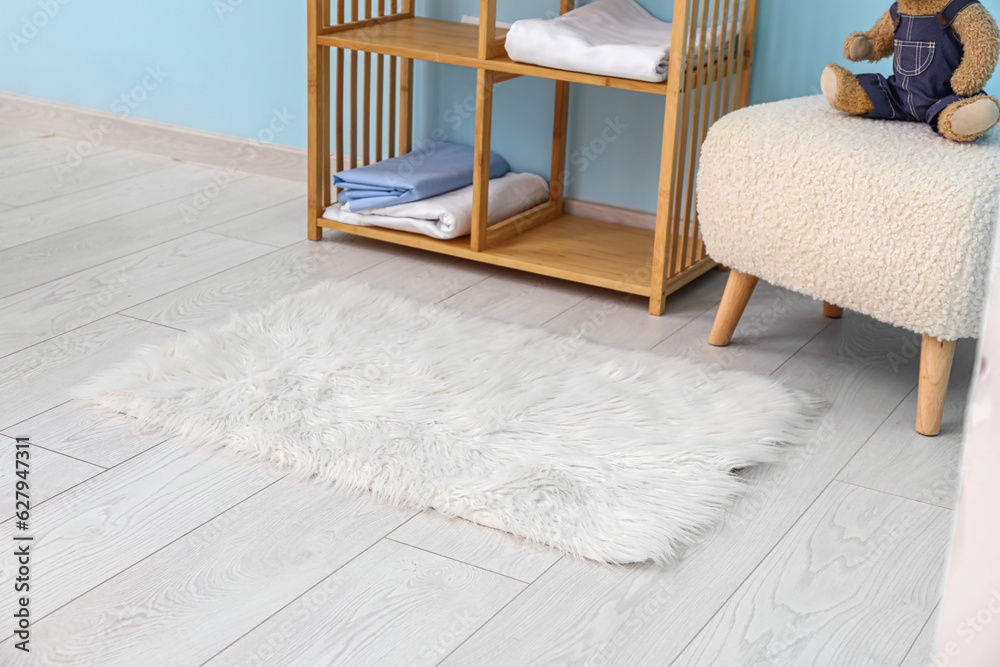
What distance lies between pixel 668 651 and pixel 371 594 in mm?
296

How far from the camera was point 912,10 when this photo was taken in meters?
1.41

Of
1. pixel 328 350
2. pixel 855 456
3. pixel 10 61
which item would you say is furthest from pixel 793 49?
pixel 10 61

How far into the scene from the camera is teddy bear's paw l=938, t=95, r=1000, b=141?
1.30 metres

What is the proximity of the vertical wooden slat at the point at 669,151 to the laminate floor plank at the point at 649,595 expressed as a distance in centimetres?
50

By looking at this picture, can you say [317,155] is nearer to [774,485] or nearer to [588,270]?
[588,270]

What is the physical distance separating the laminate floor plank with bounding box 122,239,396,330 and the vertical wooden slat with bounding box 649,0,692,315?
Answer: 0.58m

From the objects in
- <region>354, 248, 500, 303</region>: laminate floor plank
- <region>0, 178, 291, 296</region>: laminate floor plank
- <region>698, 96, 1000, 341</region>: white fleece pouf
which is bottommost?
<region>354, 248, 500, 303</region>: laminate floor plank

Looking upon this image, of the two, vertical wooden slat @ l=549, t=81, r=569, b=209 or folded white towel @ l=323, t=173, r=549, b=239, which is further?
vertical wooden slat @ l=549, t=81, r=569, b=209

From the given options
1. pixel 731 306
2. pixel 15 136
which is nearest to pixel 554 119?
pixel 731 306

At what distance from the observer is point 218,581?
99cm

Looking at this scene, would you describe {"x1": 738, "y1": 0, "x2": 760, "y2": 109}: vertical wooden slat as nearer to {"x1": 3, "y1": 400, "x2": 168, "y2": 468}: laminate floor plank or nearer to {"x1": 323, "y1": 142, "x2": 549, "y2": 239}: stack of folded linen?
{"x1": 323, "y1": 142, "x2": 549, "y2": 239}: stack of folded linen

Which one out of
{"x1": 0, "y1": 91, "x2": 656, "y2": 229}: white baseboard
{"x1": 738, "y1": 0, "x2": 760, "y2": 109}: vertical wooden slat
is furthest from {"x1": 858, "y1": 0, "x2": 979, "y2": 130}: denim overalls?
{"x1": 0, "y1": 91, "x2": 656, "y2": 229}: white baseboard

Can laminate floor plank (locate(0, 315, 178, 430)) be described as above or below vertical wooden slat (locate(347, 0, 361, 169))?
below

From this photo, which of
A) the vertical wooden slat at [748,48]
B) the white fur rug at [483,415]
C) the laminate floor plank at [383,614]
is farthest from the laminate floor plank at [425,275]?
the laminate floor plank at [383,614]
